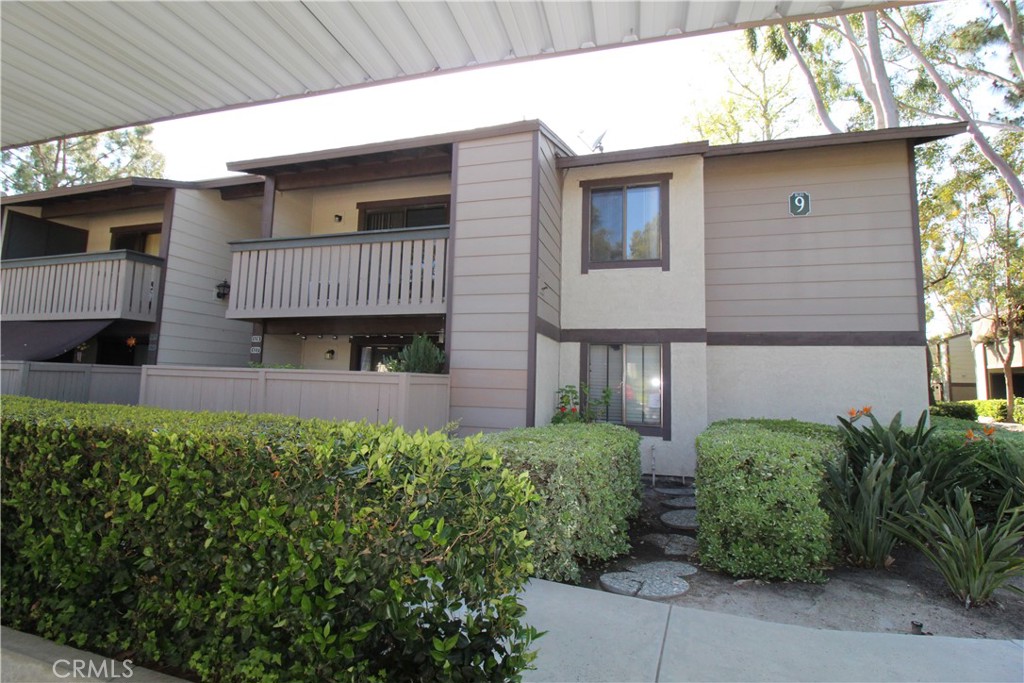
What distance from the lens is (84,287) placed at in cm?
1079

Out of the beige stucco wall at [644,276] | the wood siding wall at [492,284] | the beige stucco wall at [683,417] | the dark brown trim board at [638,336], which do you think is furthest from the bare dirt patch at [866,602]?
the beige stucco wall at [644,276]

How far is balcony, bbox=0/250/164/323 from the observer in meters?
10.4

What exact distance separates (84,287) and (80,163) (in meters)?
18.9

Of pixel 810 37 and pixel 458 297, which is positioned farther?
pixel 810 37

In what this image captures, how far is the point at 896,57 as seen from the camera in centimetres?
1858

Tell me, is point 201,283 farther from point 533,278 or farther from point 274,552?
point 274,552

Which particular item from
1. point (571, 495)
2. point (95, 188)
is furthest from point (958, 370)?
point (95, 188)

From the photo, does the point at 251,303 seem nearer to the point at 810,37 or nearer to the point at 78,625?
the point at 78,625

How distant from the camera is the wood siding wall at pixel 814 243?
8883mm

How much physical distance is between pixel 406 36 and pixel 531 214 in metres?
5.74

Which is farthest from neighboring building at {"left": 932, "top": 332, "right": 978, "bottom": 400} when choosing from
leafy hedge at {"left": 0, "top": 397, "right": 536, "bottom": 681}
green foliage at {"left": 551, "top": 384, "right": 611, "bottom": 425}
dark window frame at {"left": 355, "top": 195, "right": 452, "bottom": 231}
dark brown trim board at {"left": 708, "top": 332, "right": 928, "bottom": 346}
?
leafy hedge at {"left": 0, "top": 397, "right": 536, "bottom": 681}

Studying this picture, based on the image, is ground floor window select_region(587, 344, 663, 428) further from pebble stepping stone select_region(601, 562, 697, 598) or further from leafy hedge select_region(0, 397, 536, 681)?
leafy hedge select_region(0, 397, 536, 681)

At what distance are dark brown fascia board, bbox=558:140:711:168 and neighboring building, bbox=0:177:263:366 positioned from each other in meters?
6.53

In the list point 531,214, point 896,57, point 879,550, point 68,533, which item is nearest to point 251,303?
point 531,214
